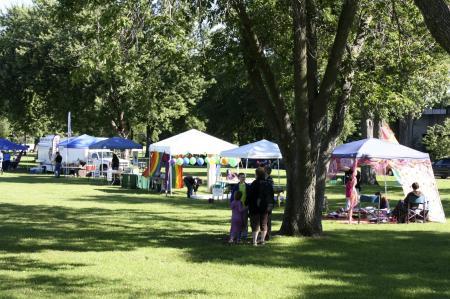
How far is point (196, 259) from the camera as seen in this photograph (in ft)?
34.4

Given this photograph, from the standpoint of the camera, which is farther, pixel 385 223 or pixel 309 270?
pixel 385 223

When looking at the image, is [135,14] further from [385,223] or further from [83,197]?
[83,197]

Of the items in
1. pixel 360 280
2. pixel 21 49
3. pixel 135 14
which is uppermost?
pixel 21 49

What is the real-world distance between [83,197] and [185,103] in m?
22.4

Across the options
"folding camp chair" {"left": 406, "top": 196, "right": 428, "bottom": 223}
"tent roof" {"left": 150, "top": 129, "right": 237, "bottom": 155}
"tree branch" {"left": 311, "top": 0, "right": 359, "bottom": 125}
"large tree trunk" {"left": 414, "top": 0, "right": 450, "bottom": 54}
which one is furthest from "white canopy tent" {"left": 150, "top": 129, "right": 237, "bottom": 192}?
"large tree trunk" {"left": 414, "top": 0, "right": 450, "bottom": 54}

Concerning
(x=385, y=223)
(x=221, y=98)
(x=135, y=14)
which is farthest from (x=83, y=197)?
(x=221, y=98)

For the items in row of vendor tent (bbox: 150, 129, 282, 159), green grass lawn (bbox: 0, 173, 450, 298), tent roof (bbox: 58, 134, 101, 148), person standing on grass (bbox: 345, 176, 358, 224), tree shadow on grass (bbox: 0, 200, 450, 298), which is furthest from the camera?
tent roof (bbox: 58, 134, 101, 148)

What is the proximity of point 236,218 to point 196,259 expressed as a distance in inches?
81.7

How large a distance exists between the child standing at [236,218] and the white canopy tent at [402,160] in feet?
20.7

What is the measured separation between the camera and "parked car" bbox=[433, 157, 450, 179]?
43.4 meters

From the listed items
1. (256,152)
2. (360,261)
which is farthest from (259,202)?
(256,152)

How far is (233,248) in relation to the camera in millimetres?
11820

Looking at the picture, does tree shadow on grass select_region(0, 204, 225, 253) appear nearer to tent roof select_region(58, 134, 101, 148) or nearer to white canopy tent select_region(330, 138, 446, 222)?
white canopy tent select_region(330, 138, 446, 222)

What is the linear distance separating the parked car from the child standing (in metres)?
34.1
